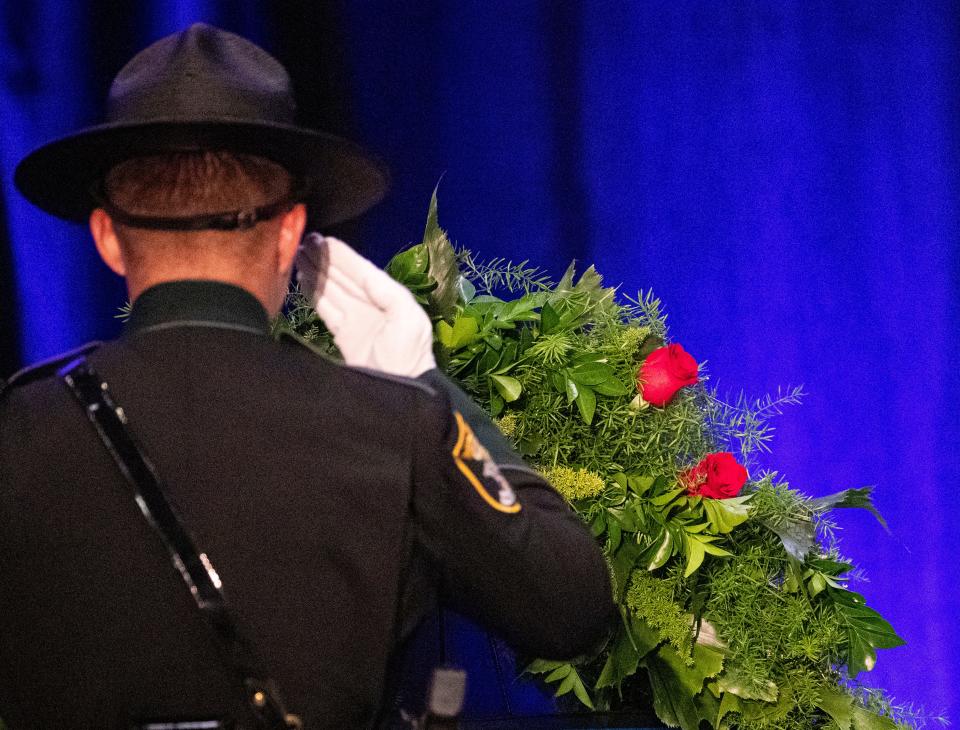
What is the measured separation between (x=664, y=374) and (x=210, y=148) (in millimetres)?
524

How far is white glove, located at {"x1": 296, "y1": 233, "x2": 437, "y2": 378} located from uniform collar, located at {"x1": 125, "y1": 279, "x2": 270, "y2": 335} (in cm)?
11

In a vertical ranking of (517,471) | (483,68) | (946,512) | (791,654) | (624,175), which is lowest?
(946,512)

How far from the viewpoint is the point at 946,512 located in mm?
2039

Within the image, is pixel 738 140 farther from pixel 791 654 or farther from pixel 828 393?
pixel 791 654

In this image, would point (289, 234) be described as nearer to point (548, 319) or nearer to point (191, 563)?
point (191, 563)

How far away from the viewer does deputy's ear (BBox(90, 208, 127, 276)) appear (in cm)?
73

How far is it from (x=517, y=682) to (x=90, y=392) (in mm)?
645

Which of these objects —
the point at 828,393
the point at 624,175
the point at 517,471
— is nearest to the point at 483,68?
the point at 624,175

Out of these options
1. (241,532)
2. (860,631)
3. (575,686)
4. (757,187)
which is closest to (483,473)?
(241,532)

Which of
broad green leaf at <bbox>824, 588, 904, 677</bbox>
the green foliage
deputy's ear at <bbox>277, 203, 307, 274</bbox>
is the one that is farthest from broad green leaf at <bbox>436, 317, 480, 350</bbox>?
broad green leaf at <bbox>824, 588, 904, 677</bbox>

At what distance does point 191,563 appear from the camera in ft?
2.19

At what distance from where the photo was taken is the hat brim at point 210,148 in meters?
0.71

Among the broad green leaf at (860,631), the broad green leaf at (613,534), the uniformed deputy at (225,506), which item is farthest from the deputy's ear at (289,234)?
the broad green leaf at (860,631)

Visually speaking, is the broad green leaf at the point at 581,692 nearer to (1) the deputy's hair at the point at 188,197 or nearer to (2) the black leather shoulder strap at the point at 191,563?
(2) the black leather shoulder strap at the point at 191,563
